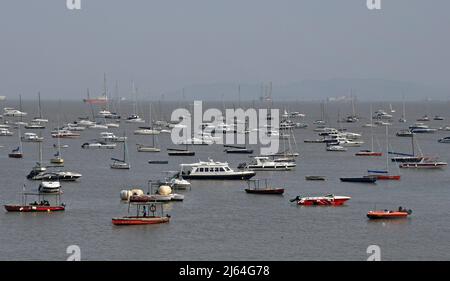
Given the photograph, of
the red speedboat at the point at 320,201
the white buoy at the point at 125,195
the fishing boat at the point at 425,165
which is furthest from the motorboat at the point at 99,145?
the red speedboat at the point at 320,201

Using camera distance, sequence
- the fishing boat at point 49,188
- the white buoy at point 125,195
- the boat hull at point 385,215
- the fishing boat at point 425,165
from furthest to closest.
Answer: the fishing boat at point 425,165, the fishing boat at point 49,188, the white buoy at point 125,195, the boat hull at point 385,215

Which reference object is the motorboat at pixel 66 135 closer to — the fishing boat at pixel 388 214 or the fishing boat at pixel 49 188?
the fishing boat at pixel 49 188

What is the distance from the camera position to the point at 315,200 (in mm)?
51875

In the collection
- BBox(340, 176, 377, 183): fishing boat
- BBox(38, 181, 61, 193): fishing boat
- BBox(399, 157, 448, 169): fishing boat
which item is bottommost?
BBox(399, 157, 448, 169): fishing boat

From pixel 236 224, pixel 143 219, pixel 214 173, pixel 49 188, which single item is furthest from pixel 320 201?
pixel 49 188

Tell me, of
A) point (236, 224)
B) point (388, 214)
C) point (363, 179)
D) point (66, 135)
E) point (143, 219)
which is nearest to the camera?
point (143, 219)

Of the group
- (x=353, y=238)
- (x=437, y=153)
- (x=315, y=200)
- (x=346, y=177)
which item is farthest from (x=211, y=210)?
(x=437, y=153)

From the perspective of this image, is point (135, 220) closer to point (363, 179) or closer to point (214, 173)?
point (214, 173)

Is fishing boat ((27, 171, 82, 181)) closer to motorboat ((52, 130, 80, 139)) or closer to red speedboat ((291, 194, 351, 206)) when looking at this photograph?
red speedboat ((291, 194, 351, 206))

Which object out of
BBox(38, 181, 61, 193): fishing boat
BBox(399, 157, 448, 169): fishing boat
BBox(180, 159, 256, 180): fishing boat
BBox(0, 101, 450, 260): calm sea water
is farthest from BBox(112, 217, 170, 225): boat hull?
BBox(399, 157, 448, 169): fishing boat

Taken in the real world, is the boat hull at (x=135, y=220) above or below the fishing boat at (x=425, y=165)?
above

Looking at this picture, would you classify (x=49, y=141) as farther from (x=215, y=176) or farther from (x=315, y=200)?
(x=315, y=200)

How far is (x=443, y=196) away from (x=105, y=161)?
117 ft
